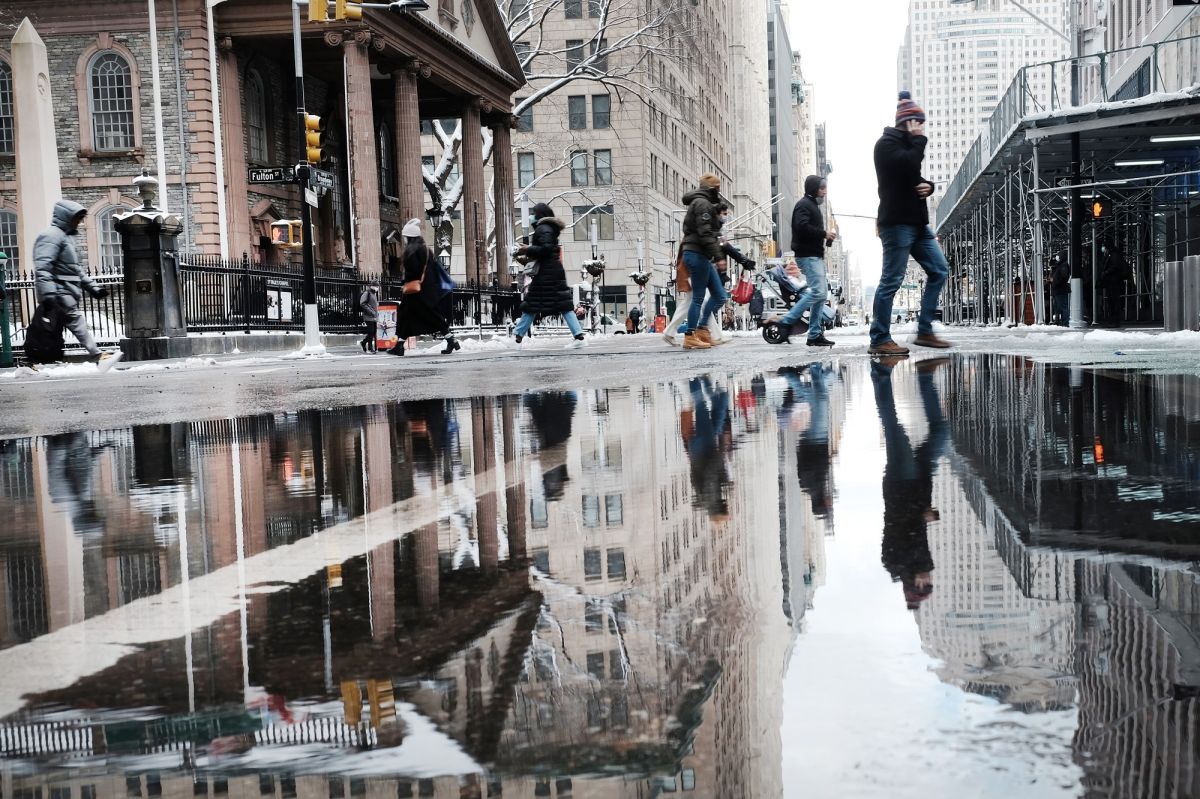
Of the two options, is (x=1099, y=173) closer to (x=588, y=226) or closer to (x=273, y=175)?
(x=273, y=175)

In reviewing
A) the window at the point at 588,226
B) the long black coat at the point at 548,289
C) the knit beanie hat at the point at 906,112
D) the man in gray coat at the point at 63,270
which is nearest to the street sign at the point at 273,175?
the long black coat at the point at 548,289

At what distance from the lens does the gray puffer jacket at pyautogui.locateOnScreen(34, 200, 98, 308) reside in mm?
19219

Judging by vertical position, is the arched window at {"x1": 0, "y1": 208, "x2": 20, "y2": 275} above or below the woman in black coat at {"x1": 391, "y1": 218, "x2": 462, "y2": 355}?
above

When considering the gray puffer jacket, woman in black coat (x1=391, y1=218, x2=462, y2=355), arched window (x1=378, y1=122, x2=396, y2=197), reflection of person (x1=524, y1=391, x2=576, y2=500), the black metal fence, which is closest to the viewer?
reflection of person (x1=524, y1=391, x2=576, y2=500)

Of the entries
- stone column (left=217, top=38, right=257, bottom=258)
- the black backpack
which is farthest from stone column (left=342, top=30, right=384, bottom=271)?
the black backpack

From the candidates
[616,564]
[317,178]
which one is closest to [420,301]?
[317,178]

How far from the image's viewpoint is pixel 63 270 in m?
19.6

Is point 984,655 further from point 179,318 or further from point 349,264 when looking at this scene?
point 349,264

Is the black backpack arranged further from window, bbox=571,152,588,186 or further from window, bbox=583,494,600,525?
window, bbox=571,152,588,186

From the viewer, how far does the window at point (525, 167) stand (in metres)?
75.4

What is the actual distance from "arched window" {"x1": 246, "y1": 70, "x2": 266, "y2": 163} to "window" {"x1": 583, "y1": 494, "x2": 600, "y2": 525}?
3689 cm

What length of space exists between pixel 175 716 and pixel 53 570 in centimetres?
160

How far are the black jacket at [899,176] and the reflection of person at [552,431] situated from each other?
425cm

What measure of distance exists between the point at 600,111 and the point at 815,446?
7224 centimetres
